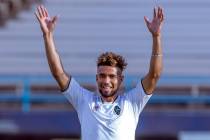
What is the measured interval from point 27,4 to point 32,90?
2653mm

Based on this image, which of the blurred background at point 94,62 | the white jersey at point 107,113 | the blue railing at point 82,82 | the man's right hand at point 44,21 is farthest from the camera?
the blue railing at point 82,82

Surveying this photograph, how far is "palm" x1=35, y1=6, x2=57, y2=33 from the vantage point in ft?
13.3

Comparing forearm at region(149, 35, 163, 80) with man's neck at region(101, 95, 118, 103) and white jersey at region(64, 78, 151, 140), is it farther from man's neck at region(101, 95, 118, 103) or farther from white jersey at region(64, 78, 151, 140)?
man's neck at region(101, 95, 118, 103)

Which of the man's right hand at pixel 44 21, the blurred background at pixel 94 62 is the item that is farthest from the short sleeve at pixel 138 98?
the blurred background at pixel 94 62

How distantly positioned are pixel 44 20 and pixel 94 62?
26.2ft

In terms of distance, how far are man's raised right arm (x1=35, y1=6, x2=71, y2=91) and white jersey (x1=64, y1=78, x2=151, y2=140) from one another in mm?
47

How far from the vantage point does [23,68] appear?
1232 centimetres

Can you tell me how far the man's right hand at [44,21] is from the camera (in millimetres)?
4059

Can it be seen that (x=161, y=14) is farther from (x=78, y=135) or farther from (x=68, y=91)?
(x=78, y=135)

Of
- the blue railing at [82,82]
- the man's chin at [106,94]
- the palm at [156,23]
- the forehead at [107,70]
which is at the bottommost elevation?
the blue railing at [82,82]

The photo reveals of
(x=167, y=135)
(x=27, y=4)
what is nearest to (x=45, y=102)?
(x=167, y=135)

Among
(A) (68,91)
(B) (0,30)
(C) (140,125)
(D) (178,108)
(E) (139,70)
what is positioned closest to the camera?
(A) (68,91)

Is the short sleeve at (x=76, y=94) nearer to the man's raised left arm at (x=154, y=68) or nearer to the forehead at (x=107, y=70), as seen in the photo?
the forehead at (x=107, y=70)

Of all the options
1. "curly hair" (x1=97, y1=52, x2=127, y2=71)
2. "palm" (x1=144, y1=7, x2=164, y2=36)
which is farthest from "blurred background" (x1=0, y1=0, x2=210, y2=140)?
"curly hair" (x1=97, y1=52, x2=127, y2=71)
